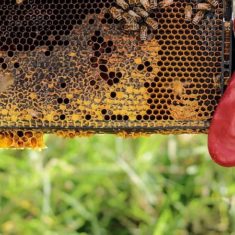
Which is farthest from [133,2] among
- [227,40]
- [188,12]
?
[227,40]

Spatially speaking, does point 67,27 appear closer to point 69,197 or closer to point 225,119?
point 225,119

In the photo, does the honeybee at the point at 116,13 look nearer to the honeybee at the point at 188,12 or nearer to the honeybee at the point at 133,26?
the honeybee at the point at 133,26

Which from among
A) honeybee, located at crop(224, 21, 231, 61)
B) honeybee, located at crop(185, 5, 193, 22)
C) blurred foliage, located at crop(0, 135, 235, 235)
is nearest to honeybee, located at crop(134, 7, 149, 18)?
honeybee, located at crop(185, 5, 193, 22)

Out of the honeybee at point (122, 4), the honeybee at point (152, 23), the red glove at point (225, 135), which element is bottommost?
the red glove at point (225, 135)

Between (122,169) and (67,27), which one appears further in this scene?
(122,169)

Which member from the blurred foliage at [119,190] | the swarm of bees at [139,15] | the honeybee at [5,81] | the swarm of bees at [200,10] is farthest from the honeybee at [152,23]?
the blurred foliage at [119,190]

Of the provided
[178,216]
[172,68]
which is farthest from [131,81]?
[178,216]
